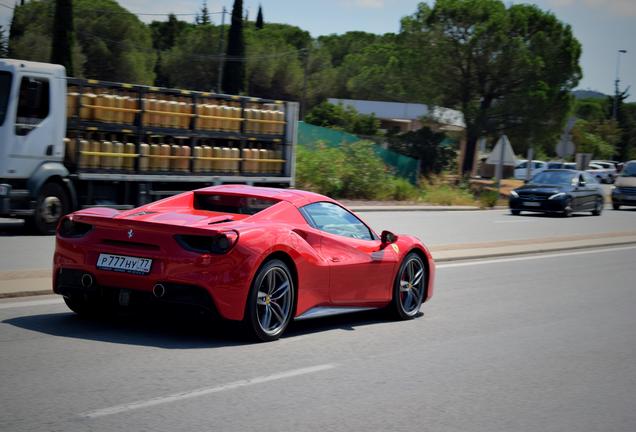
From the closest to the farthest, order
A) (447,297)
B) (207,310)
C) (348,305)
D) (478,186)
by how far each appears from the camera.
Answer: (207,310) < (348,305) < (447,297) < (478,186)

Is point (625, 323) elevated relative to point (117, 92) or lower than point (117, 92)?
lower

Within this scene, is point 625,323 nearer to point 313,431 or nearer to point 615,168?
point 313,431

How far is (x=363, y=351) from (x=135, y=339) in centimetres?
188

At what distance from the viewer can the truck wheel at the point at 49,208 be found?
16.3m

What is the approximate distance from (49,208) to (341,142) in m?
22.1

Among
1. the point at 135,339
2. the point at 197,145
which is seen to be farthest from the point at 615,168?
the point at 135,339

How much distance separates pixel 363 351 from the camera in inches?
320

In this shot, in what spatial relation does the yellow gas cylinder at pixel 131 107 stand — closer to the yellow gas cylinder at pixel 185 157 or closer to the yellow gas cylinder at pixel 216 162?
the yellow gas cylinder at pixel 185 157

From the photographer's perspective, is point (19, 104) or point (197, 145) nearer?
point (19, 104)

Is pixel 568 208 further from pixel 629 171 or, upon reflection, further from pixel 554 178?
pixel 629 171

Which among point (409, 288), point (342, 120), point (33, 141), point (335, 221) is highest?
point (342, 120)

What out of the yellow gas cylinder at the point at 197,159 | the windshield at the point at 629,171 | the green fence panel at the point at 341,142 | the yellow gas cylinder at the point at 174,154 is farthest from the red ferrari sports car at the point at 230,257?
the windshield at the point at 629,171

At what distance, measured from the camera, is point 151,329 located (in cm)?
820

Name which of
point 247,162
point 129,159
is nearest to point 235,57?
point 247,162
